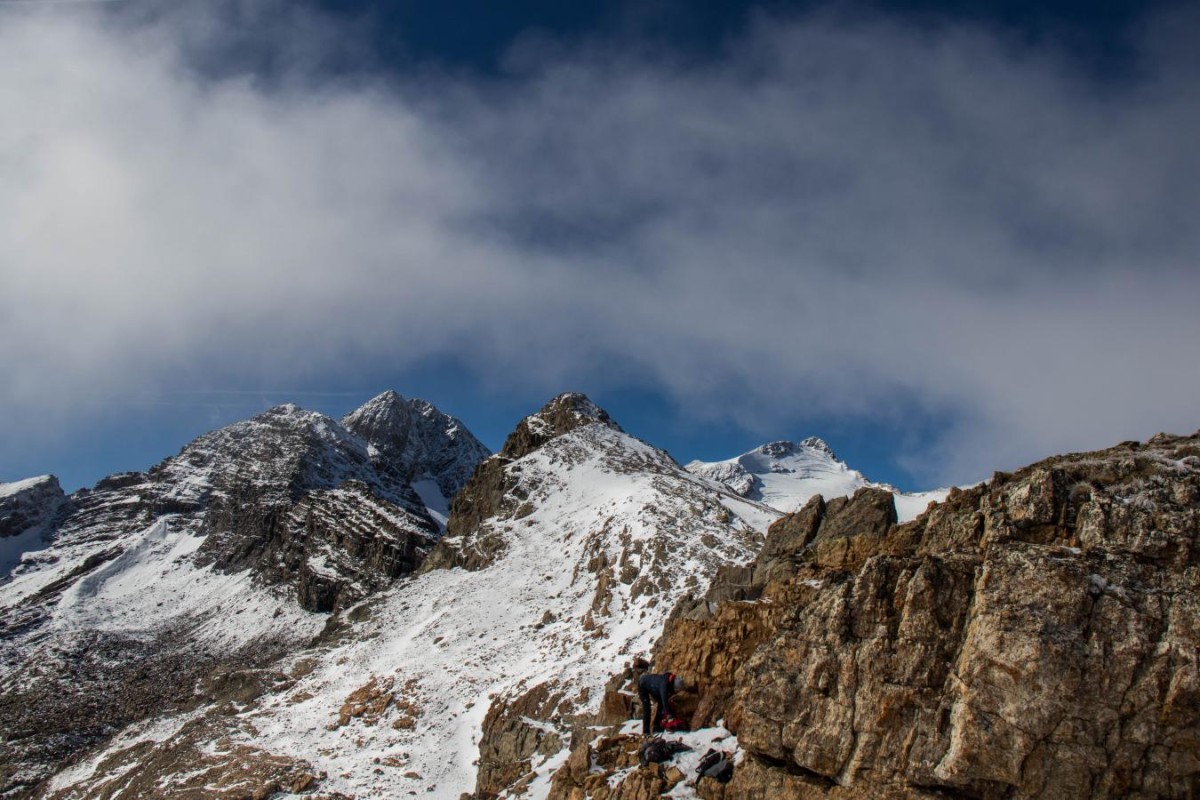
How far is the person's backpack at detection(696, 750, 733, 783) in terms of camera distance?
16062 mm

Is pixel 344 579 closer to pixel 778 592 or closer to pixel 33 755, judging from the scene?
pixel 33 755

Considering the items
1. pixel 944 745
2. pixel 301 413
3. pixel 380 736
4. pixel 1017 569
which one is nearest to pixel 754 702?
pixel 944 745

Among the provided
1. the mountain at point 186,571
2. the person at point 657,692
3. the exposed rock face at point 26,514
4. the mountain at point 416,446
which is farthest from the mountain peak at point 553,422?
the exposed rock face at point 26,514

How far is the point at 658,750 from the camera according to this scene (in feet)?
58.3

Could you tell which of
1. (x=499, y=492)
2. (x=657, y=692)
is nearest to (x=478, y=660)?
(x=657, y=692)

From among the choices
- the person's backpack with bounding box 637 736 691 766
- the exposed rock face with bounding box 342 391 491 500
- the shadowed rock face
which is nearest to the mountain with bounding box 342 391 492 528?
Answer: the exposed rock face with bounding box 342 391 491 500

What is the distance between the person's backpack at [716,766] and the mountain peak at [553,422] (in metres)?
66.4

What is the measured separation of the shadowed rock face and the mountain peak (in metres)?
68.2

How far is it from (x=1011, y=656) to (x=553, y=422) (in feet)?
250

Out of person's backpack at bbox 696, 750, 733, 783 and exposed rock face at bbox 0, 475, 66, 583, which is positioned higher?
exposed rock face at bbox 0, 475, 66, 583

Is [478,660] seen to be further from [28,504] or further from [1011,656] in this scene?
[28,504]

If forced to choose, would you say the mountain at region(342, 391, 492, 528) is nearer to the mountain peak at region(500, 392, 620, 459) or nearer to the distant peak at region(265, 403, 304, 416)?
the distant peak at region(265, 403, 304, 416)

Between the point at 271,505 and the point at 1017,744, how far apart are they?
121 metres

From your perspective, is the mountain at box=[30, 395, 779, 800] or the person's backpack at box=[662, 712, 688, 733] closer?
the person's backpack at box=[662, 712, 688, 733]
